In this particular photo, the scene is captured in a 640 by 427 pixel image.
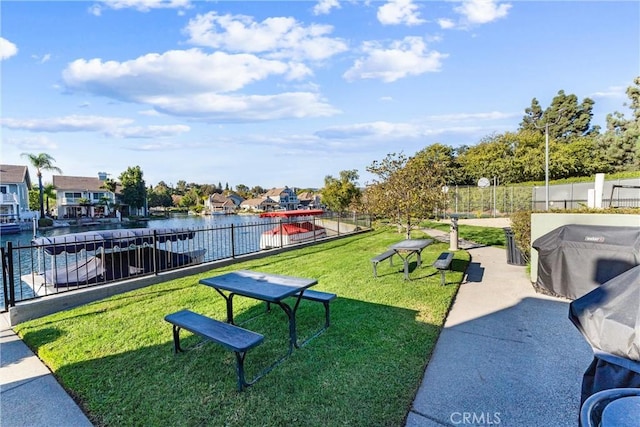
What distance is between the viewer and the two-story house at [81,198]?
47.7 m

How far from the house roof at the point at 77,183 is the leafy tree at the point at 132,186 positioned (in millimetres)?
4383

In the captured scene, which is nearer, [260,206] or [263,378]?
[263,378]

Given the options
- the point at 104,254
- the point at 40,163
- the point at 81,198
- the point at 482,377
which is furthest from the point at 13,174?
the point at 482,377

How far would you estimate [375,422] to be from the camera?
7.97 feet

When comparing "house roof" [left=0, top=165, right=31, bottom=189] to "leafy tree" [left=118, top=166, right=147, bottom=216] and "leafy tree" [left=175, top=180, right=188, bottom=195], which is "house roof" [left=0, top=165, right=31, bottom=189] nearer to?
"leafy tree" [left=118, top=166, right=147, bottom=216]

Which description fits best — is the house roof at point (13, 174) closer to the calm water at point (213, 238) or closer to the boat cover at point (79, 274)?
the calm water at point (213, 238)

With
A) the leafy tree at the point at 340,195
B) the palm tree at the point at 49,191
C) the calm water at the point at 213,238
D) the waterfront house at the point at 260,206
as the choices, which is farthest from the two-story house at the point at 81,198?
the leafy tree at the point at 340,195

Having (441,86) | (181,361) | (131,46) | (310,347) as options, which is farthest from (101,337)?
(441,86)

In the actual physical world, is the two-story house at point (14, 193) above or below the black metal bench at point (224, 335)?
above

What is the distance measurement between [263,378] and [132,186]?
57939mm

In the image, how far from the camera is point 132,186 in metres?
51.5

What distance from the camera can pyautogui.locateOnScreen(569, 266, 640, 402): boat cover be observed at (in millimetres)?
1922

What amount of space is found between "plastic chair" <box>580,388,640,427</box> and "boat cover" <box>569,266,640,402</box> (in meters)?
0.73

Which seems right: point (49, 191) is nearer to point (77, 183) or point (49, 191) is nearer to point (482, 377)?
point (77, 183)
